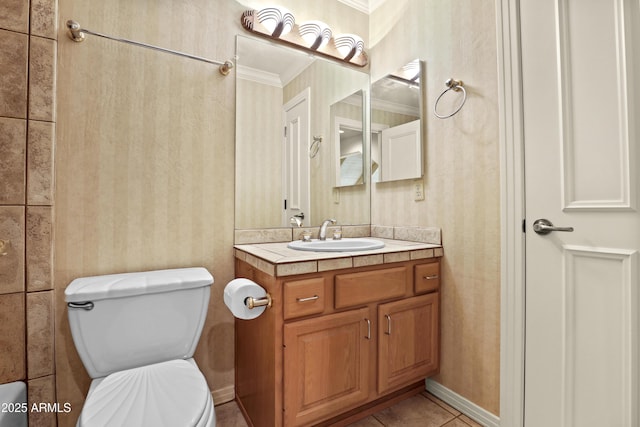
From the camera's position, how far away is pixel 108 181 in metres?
1.42

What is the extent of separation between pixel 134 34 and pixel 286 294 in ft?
4.78

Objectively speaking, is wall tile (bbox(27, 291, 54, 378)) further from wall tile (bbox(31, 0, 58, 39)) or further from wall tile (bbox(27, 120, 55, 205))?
wall tile (bbox(31, 0, 58, 39))

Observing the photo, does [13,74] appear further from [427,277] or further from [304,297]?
[427,277]

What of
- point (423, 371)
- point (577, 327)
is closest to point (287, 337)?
point (423, 371)

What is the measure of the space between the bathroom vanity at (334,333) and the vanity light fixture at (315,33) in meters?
1.35

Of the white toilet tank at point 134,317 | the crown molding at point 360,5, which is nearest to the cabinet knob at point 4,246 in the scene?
the white toilet tank at point 134,317

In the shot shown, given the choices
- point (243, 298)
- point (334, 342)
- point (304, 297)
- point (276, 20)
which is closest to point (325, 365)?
point (334, 342)

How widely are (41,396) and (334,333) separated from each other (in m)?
1.24

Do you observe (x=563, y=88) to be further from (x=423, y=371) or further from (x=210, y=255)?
(x=210, y=255)

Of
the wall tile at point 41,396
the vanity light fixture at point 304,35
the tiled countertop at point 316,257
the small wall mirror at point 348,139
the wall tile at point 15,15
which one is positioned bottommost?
the wall tile at point 41,396

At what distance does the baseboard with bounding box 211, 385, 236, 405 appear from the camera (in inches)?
65.4

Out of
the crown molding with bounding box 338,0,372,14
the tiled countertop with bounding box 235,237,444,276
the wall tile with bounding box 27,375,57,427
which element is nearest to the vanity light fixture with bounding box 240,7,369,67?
the crown molding with bounding box 338,0,372,14

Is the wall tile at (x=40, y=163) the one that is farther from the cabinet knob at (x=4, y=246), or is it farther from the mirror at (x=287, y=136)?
the mirror at (x=287, y=136)

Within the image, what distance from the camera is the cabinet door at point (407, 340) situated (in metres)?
1.48
